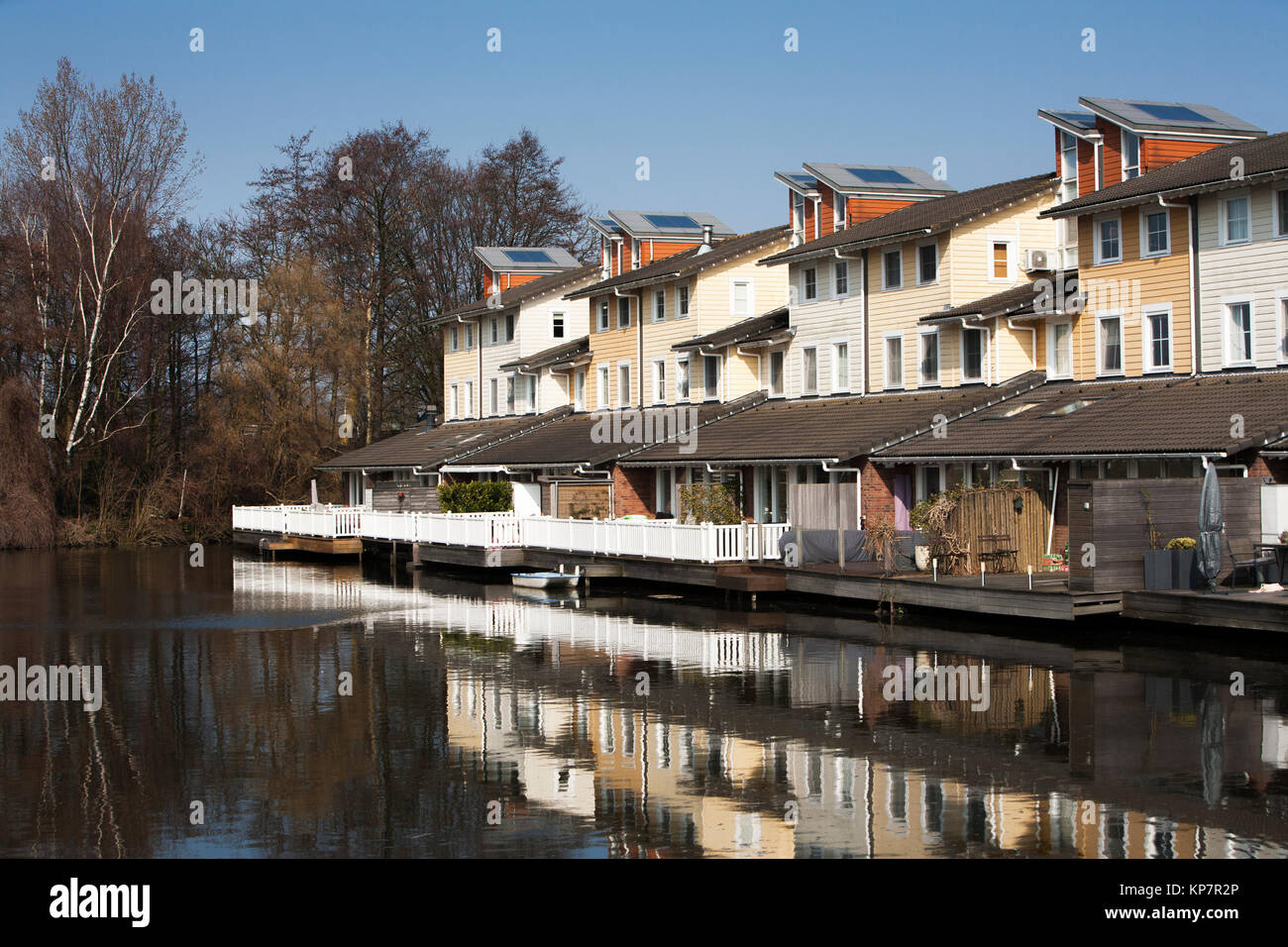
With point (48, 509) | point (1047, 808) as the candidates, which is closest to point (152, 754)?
point (1047, 808)

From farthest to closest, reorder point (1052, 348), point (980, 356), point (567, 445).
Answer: point (567, 445) < point (980, 356) < point (1052, 348)

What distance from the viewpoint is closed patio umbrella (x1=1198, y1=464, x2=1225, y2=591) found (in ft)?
72.5

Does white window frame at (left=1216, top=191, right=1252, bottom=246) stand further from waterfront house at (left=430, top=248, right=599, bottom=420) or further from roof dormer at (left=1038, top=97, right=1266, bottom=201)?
waterfront house at (left=430, top=248, right=599, bottom=420)

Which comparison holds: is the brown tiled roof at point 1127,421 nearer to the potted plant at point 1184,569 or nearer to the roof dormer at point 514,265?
the potted plant at point 1184,569

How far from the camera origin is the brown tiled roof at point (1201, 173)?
26875 millimetres

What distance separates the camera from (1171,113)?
3284cm

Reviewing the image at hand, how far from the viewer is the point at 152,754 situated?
15.3 metres

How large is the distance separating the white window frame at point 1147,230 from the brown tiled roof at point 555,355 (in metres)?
24.1

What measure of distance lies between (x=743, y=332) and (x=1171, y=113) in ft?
42.4

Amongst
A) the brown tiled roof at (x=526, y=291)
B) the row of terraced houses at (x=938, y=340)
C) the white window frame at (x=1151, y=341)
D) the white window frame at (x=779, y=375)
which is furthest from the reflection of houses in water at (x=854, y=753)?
the brown tiled roof at (x=526, y=291)

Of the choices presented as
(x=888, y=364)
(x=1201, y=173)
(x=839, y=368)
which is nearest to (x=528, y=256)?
(x=839, y=368)

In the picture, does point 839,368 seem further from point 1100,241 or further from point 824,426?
point 1100,241
